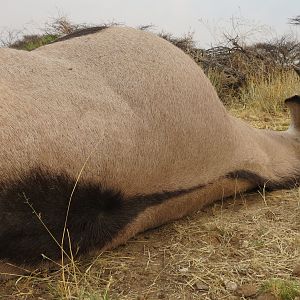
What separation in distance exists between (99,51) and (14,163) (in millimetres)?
953

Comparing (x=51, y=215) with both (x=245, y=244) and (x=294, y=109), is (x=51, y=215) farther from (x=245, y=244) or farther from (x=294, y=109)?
(x=294, y=109)

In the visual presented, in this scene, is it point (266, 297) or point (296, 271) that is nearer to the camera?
point (266, 297)

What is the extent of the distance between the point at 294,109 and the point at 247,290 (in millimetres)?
1758

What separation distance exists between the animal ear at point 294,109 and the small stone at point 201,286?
1.69 m

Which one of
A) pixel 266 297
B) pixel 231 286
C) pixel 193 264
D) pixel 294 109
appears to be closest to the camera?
pixel 266 297

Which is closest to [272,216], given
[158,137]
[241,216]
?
[241,216]

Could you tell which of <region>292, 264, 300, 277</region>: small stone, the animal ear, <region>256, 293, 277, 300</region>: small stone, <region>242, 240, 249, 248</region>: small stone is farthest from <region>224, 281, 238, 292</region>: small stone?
the animal ear

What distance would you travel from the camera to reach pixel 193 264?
7.56 ft

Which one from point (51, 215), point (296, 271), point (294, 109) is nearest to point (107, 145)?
point (51, 215)

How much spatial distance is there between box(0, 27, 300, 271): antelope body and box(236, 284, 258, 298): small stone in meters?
0.51

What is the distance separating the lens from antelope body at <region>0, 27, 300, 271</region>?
78.5 inches

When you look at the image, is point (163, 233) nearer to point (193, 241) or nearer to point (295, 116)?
point (193, 241)

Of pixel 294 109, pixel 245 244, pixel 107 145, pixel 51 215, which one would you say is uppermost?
pixel 107 145

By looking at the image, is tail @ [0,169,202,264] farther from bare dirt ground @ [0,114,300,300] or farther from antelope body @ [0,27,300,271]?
bare dirt ground @ [0,114,300,300]
